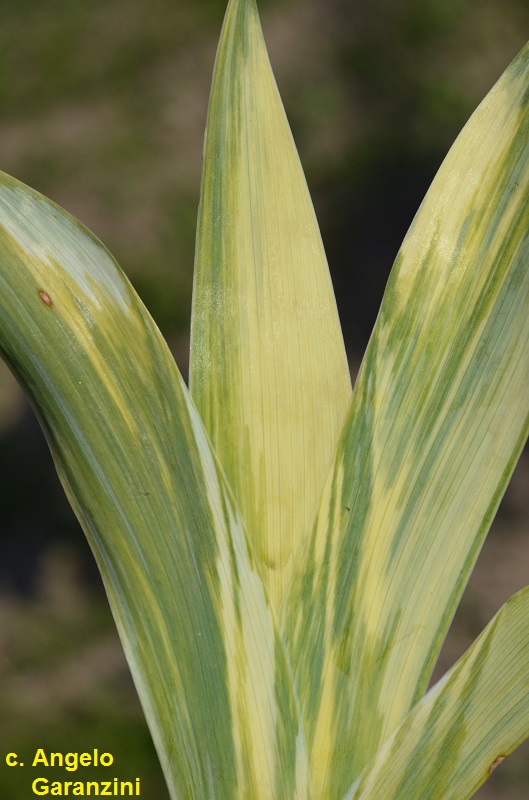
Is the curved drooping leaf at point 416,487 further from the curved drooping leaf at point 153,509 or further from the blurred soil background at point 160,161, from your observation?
the blurred soil background at point 160,161

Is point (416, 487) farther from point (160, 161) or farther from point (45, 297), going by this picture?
point (160, 161)

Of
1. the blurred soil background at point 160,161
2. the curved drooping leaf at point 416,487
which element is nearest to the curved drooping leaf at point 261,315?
the curved drooping leaf at point 416,487

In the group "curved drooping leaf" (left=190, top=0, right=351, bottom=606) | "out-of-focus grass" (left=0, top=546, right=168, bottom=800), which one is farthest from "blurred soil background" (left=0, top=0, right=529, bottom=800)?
"curved drooping leaf" (left=190, top=0, right=351, bottom=606)

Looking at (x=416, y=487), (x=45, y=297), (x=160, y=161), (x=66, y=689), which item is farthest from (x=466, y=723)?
(x=160, y=161)

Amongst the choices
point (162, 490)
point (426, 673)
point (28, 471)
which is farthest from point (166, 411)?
point (28, 471)

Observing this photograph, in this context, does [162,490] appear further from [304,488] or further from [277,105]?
[277,105]

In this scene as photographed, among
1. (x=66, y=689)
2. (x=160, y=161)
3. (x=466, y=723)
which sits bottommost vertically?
(x=466, y=723)
